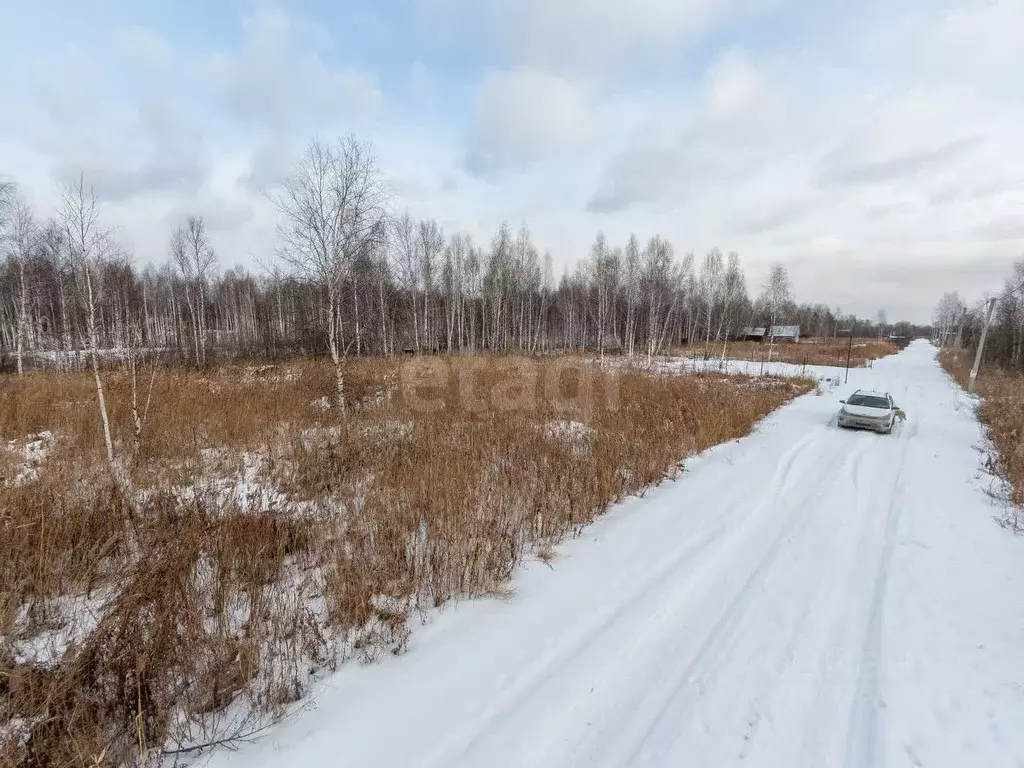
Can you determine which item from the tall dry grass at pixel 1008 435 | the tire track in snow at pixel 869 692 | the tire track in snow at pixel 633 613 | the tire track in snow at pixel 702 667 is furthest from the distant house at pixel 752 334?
the tire track in snow at pixel 869 692

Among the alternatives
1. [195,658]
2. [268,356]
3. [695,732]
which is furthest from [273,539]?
[268,356]

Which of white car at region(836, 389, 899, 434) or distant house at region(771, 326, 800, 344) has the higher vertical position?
distant house at region(771, 326, 800, 344)

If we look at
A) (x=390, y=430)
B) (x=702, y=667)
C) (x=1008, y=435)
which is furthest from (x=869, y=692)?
(x=1008, y=435)

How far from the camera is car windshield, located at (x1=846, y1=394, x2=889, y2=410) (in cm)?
1120

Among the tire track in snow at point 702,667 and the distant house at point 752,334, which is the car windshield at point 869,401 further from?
the distant house at point 752,334

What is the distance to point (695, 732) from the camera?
2527 millimetres

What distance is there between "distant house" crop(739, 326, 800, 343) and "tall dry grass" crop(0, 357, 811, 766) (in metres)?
64.0

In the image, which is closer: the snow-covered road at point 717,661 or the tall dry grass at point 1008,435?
Answer: the snow-covered road at point 717,661

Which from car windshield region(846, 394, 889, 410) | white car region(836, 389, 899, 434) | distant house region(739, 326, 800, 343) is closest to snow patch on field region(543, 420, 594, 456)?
white car region(836, 389, 899, 434)

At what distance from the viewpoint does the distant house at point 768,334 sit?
206 ft

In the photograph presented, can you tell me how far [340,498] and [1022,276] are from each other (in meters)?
60.5

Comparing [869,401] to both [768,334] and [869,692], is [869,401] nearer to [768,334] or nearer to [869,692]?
[869,692]

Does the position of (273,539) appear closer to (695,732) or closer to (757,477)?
(695,732)

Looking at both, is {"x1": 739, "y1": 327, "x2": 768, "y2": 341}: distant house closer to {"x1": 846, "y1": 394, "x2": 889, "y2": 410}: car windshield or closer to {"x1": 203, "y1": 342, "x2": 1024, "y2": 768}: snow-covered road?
{"x1": 846, "y1": 394, "x2": 889, "y2": 410}: car windshield
